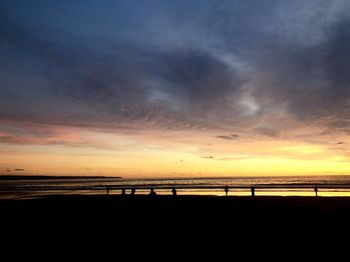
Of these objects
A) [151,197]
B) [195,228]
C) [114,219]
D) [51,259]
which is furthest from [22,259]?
[151,197]

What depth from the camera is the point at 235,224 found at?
1398 centimetres

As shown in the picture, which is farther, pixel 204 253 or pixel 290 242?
pixel 290 242

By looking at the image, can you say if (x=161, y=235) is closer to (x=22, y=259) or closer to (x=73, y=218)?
(x=22, y=259)

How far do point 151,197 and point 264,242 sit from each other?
20.3 metres

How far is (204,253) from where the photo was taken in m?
8.81

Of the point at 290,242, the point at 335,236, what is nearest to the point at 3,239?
the point at 290,242

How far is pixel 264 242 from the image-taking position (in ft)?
33.3

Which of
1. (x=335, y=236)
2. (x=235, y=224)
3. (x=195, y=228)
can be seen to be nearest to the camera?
(x=335, y=236)

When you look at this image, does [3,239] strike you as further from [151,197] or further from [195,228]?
[151,197]

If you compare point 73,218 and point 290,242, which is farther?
point 73,218

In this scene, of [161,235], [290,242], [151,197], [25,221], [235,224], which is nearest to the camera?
[290,242]

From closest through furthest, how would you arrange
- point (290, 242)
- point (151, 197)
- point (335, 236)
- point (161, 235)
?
point (290, 242) → point (335, 236) → point (161, 235) → point (151, 197)

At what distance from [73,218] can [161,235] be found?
7.60 meters

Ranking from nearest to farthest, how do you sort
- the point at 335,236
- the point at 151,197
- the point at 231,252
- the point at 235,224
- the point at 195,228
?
the point at 231,252 → the point at 335,236 → the point at 195,228 → the point at 235,224 → the point at 151,197
